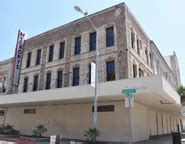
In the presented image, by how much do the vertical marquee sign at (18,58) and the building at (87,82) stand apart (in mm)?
977

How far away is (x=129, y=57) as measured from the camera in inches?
737

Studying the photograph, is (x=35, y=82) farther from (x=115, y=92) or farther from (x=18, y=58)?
(x=115, y=92)

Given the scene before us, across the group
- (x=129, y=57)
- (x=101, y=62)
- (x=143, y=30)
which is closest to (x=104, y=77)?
(x=101, y=62)

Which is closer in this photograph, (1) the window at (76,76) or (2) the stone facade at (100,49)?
(2) the stone facade at (100,49)

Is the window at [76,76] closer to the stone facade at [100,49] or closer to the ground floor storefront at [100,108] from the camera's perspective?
the stone facade at [100,49]

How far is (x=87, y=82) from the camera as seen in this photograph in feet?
65.8

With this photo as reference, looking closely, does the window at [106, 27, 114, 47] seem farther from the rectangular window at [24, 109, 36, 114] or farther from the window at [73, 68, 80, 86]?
the rectangular window at [24, 109, 36, 114]

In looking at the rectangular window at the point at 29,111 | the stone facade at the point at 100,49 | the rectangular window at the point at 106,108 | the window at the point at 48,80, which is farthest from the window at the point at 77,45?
the rectangular window at the point at 29,111

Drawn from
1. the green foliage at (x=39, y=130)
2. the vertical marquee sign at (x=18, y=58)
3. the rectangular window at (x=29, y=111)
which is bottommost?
the green foliage at (x=39, y=130)

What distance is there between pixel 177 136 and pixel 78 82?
11091 mm

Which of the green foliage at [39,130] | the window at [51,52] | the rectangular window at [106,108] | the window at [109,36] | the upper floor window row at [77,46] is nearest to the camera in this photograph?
the rectangular window at [106,108]

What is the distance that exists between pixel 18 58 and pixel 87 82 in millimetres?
11022

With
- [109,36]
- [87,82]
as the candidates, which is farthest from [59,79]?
[109,36]

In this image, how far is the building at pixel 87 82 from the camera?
1582 centimetres
